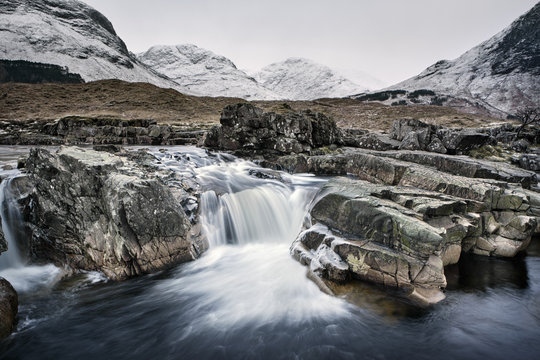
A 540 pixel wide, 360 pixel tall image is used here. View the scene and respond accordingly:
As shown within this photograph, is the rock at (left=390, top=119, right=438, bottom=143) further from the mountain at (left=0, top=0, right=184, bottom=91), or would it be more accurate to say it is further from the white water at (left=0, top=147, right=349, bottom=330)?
the mountain at (left=0, top=0, right=184, bottom=91)

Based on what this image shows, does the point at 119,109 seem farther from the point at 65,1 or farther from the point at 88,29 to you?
the point at 65,1

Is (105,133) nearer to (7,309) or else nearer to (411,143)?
(7,309)

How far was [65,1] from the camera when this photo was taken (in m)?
92.8

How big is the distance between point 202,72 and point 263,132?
4893 inches

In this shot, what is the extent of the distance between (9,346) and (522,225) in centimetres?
1174

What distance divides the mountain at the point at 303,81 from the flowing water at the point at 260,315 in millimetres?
113641

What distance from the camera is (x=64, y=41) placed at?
73.5 meters

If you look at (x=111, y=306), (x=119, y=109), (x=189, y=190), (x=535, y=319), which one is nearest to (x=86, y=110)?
(x=119, y=109)

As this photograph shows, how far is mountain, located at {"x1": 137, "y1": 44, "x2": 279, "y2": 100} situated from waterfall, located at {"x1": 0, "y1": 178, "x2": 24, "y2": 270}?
9212 cm

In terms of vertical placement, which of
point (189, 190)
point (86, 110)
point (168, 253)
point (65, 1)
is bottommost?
point (168, 253)

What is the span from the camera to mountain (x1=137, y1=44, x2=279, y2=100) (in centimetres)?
10264

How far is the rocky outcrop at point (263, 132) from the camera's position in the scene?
51.3 feet

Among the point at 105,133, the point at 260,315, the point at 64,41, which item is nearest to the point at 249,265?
the point at 260,315

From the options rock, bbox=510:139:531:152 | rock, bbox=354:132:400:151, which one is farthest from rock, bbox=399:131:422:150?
rock, bbox=510:139:531:152
